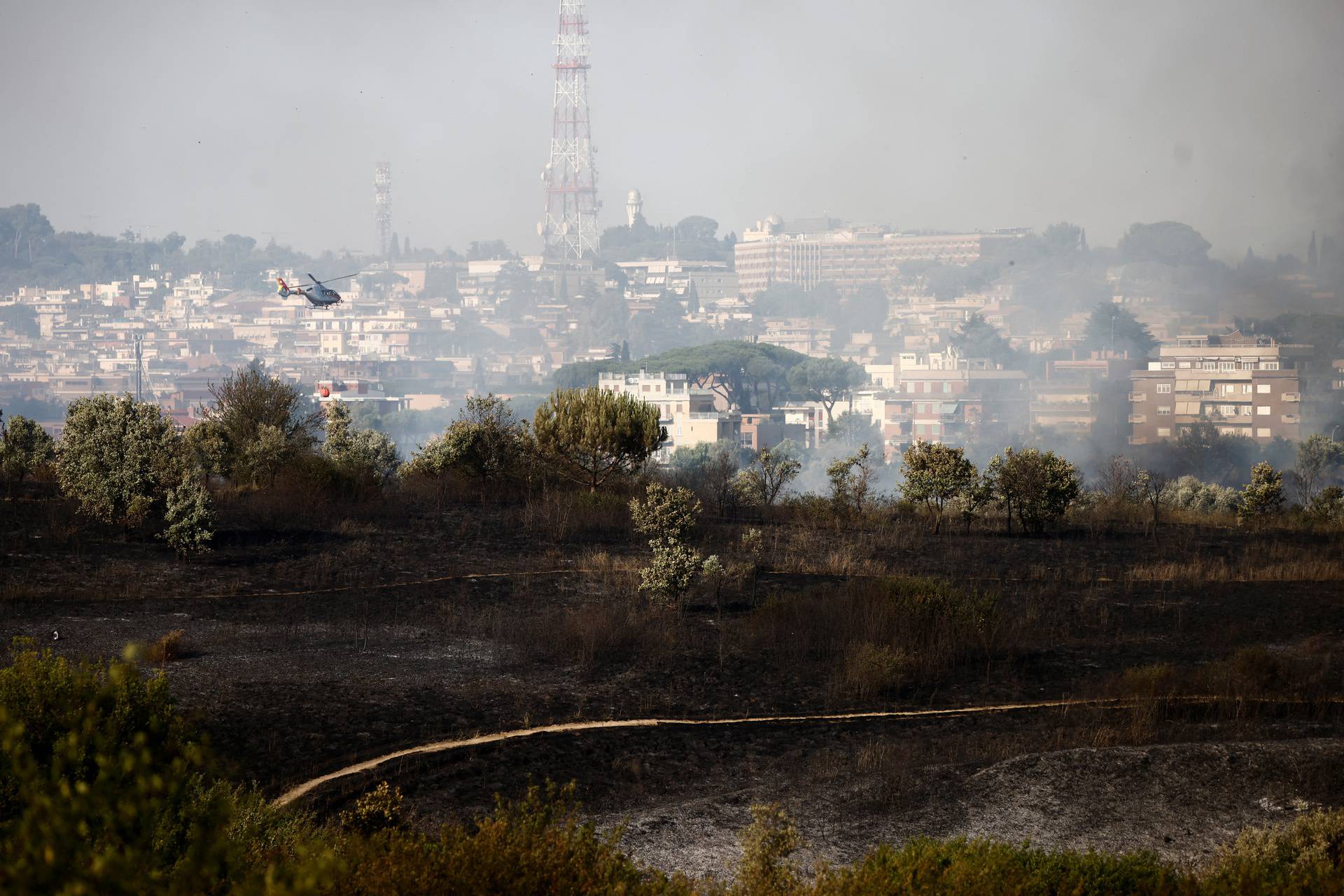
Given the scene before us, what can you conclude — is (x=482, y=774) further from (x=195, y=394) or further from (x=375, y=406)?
(x=195, y=394)

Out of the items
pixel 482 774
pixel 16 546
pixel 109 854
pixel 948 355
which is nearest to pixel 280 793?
pixel 482 774

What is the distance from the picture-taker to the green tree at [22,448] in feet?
58.4

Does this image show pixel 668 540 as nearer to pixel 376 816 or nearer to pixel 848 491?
pixel 848 491

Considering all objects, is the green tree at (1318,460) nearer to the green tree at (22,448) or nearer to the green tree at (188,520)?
the green tree at (22,448)

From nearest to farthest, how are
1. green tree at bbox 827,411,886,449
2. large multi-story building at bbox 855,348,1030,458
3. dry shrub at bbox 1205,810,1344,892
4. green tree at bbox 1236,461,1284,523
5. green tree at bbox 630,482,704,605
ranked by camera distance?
1. dry shrub at bbox 1205,810,1344,892
2. green tree at bbox 630,482,704,605
3. green tree at bbox 1236,461,1284,523
4. large multi-story building at bbox 855,348,1030,458
5. green tree at bbox 827,411,886,449

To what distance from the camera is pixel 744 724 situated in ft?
27.6

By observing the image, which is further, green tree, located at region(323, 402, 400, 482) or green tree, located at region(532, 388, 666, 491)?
green tree, located at region(323, 402, 400, 482)

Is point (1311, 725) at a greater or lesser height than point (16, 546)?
lesser

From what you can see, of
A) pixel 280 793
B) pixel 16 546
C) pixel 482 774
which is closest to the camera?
pixel 280 793

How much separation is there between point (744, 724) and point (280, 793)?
3225 mm

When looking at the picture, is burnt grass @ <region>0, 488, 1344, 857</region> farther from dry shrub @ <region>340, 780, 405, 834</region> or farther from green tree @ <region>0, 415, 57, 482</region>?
green tree @ <region>0, 415, 57, 482</region>

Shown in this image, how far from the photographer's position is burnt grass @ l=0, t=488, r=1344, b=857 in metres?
7.25

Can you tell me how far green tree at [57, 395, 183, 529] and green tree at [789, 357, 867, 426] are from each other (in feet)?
347

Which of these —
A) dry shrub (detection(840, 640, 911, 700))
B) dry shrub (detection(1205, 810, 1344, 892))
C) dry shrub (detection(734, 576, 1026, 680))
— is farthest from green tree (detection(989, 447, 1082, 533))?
dry shrub (detection(1205, 810, 1344, 892))
